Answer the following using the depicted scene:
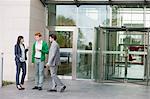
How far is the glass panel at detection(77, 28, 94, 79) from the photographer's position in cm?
1802

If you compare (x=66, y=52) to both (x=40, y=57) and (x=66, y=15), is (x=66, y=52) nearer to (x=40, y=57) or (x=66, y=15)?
(x=66, y=15)

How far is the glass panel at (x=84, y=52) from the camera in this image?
18016 millimetres

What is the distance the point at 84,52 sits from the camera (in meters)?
18.1

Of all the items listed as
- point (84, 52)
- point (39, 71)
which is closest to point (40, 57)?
point (39, 71)

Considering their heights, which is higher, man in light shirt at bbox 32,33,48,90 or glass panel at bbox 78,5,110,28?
glass panel at bbox 78,5,110,28

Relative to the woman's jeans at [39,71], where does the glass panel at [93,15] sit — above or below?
above

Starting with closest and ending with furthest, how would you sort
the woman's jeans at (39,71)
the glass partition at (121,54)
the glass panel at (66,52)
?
the woman's jeans at (39,71), the glass partition at (121,54), the glass panel at (66,52)

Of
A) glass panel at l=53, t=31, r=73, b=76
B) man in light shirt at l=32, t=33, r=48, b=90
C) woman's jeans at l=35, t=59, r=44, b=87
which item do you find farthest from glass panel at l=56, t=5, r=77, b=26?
woman's jeans at l=35, t=59, r=44, b=87

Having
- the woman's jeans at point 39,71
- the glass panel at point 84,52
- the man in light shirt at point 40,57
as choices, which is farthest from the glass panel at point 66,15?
the woman's jeans at point 39,71

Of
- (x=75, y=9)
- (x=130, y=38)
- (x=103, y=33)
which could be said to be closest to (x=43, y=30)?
(x=75, y=9)

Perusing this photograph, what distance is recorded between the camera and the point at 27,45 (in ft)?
53.3

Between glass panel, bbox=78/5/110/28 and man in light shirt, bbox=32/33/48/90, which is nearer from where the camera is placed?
man in light shirt, bbox=32/33/48/90

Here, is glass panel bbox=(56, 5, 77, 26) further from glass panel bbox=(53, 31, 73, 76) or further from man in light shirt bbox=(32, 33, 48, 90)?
man in light shirt bbox=(32, 33, 48, 90)

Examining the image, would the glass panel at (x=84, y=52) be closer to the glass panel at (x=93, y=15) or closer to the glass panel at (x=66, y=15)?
the glass panel at (x=93, y=15)
